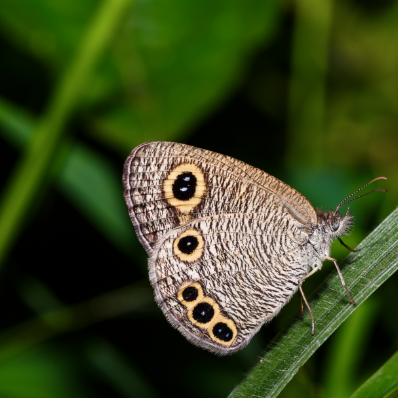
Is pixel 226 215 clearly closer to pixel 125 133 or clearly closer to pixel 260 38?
Answer: pixel 125 133

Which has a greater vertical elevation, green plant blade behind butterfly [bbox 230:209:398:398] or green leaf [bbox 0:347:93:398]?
green plant blade behind butterfly [bbox 230:209:398:398]

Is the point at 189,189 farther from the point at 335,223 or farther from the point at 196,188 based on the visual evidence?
the point at 335,223

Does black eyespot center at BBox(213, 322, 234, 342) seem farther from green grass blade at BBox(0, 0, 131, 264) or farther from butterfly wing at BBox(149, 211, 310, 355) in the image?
green grass blade at BBox(0, 0, 131, 264)

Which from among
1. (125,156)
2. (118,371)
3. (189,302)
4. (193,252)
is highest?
(193,252)

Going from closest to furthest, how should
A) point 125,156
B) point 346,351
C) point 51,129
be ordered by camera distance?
1. point 346,351
2. point 51,129
3. point 125,156

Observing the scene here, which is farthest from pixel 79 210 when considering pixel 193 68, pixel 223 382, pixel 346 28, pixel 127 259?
pixel 346 28

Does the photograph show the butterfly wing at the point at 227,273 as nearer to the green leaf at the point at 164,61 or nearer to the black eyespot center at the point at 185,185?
the black eyespot center at the point at 185,185

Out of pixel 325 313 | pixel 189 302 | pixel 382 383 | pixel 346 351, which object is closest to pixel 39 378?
pixel 189 302

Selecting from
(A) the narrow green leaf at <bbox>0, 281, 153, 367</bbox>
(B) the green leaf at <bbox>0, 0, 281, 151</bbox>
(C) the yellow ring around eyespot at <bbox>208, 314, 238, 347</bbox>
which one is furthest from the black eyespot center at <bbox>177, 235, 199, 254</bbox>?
(B) the green leaf at <bbox>0, 0, 281, 151</bbox>

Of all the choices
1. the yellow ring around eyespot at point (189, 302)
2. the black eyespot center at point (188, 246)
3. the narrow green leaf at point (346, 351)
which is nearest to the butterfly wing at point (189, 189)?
the black eyespot center at point (188, 246)
